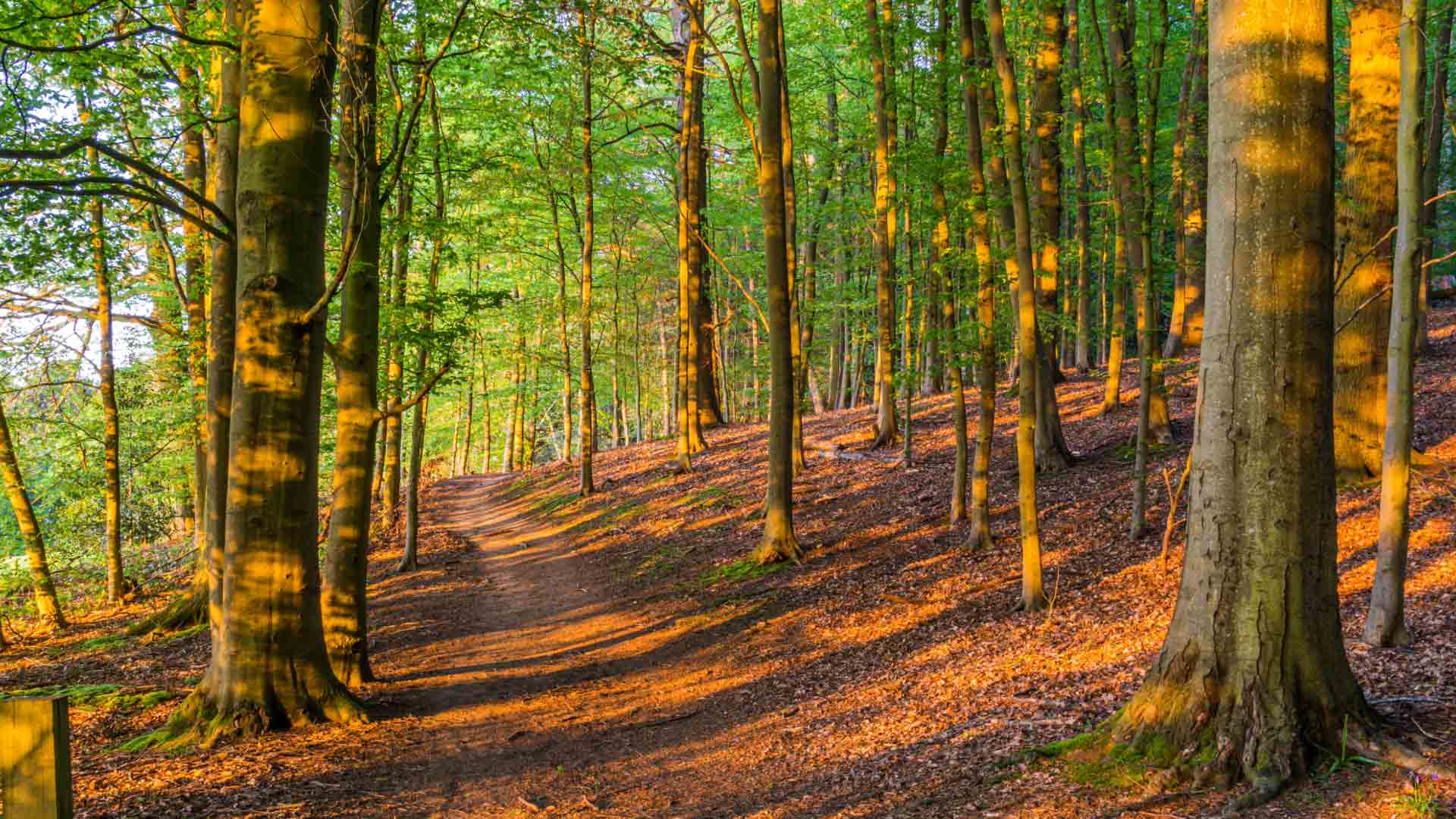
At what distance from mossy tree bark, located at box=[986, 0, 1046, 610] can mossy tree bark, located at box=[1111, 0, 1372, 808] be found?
3.62 meters

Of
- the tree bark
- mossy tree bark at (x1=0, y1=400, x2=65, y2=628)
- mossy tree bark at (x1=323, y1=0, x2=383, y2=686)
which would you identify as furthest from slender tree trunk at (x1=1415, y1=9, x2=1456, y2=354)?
mossy tree bark at (x1=0, y1=400, x2=65, y2=628)

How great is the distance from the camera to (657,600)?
11.9 meters

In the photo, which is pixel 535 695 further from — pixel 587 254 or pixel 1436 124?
pixel 1436 124

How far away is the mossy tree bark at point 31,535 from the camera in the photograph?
11742 mm

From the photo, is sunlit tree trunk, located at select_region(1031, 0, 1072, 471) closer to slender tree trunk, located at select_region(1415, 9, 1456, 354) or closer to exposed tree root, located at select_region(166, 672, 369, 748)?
slender tree trunk, located at select_region(1415, 9, 1456, 354)

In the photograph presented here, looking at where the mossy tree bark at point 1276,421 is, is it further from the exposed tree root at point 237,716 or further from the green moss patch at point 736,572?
the green moss patch at point 736,572

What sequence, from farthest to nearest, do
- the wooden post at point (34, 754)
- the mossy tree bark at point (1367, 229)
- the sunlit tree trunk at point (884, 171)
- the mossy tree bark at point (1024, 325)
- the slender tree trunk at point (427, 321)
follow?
the sunlit tree trunk at point (884, 171) < the slender tree trunk at point (427, 321) < the mossy tree bark at point (1367, 229) < the mossy tree bark at point (1024, 325) < the wooden post at point (34, 754)

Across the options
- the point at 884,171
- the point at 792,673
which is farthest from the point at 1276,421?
the point at 884,171

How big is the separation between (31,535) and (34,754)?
12523mm

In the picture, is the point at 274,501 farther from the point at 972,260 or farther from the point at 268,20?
the point at 972,260

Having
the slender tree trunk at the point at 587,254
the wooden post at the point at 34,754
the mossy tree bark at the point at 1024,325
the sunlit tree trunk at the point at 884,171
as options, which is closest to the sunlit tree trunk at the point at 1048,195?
the sunlit tree trunk at the point at 884,171

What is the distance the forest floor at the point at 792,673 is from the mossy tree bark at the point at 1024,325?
555mm

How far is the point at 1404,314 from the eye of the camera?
189 inches

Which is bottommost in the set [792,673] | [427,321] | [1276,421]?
[792,673]
